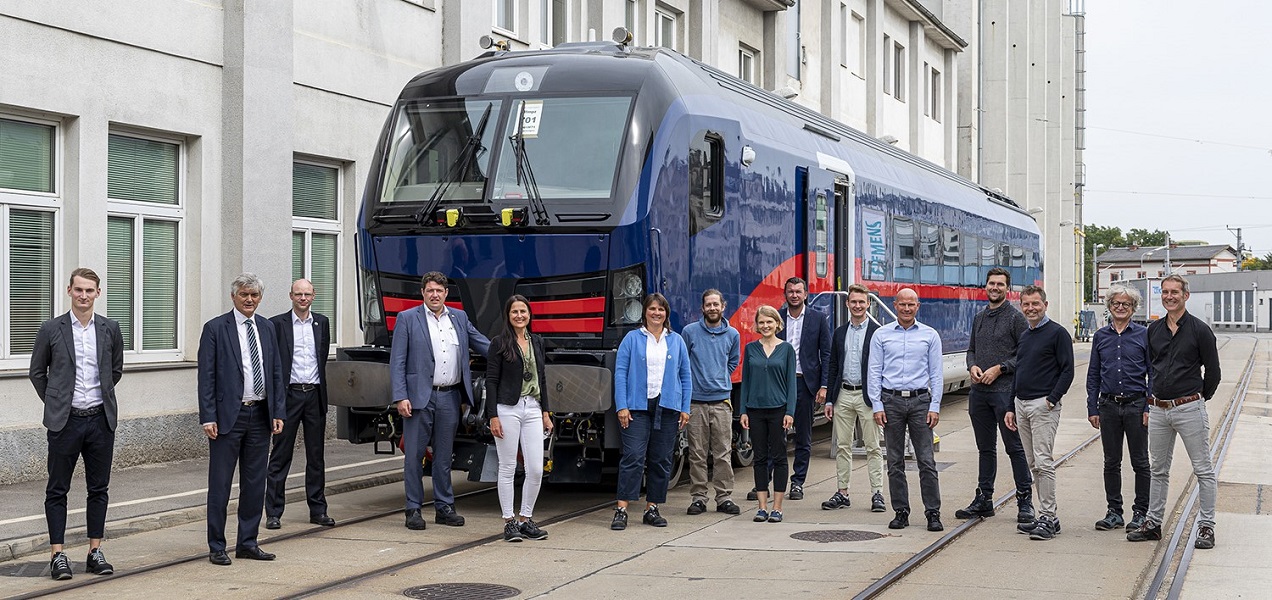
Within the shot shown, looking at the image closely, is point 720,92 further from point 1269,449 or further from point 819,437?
point 1269,449

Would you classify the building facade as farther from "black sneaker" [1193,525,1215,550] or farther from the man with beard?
"black sneaker" [1193,525,1215,550]

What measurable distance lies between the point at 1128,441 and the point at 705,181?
3.92 metres

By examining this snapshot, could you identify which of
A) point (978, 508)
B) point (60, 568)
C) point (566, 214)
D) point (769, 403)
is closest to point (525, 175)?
point (566, 214)

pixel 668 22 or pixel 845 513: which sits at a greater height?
pixel 668 22

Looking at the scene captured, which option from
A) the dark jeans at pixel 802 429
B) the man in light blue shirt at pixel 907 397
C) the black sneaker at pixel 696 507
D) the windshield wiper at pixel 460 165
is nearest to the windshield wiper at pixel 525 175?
the windshield wiper at pixel 460 165

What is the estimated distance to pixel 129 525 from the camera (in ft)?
33.8

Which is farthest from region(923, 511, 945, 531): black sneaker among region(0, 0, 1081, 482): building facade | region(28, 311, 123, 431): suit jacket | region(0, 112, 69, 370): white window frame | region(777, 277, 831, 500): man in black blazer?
region(0, 112, 69, 370): white window frame

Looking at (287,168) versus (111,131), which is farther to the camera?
(287,168)

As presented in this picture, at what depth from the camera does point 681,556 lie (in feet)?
30.6

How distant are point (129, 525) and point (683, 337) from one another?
14.0ft

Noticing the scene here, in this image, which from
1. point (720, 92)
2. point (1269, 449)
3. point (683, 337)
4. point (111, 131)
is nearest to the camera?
point (683, 337)

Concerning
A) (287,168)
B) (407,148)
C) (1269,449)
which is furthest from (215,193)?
(1269,449)

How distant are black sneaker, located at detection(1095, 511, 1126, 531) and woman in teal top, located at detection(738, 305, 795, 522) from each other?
2307 mm

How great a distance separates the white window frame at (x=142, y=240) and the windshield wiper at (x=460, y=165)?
4.11m
